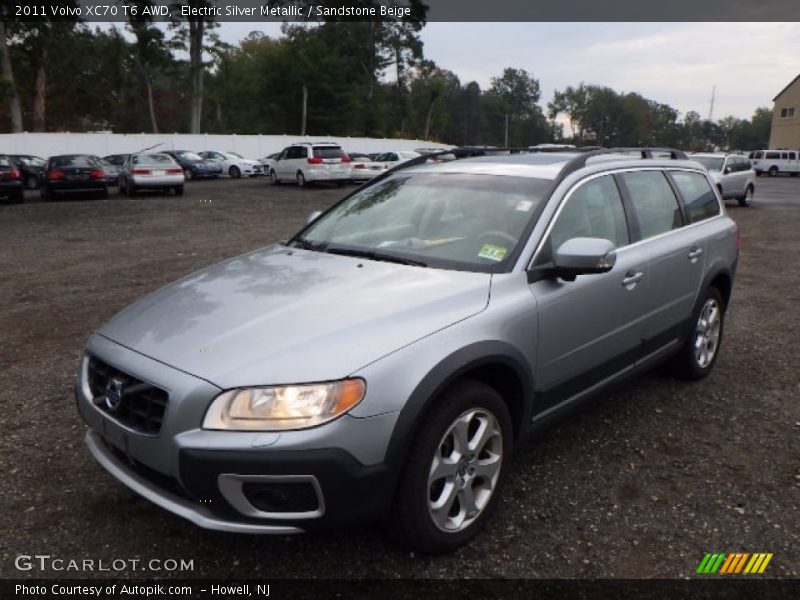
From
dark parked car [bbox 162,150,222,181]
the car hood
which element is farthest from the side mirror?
dark parked car [bbox 162,150,222,181]

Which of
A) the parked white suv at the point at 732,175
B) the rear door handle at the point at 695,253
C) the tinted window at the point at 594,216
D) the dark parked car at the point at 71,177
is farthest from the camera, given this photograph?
the dark parked car at the point at 71,177

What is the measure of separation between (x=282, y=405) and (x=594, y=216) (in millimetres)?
2177

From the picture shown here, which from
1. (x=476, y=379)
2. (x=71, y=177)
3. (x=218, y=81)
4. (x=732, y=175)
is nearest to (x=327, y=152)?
(x=71, y=177)

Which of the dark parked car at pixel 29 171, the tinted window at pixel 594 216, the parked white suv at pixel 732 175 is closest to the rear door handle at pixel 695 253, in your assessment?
the tinted window at pixel 594 216

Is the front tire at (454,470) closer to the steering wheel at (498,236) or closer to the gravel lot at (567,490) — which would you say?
the gravel lot at (567,490)

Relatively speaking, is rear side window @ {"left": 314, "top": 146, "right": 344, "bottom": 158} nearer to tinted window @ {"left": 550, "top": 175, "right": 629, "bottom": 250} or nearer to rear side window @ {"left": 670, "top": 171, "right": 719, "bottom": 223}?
rear side window @ {"left": 670, "top": 171, "right": 719, "bottom": 223}

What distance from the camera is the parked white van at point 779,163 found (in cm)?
4209

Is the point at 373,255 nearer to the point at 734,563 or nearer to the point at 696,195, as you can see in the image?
the point at 734,563

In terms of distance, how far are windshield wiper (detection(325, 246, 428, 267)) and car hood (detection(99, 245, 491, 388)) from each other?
7cm

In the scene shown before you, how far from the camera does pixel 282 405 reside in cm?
234

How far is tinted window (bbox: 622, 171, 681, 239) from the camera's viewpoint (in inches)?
157

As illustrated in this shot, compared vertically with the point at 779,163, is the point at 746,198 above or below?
below

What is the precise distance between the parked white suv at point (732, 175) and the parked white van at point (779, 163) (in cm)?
2653

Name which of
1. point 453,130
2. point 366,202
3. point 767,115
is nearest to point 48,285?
point 366,202
